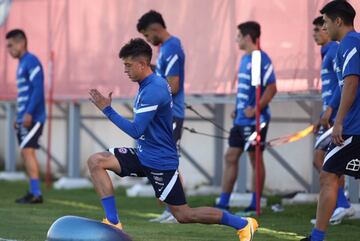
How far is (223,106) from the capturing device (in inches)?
586

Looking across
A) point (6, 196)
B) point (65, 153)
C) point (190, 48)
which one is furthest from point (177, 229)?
point (65, 153)

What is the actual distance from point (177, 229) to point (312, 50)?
276 centimetres

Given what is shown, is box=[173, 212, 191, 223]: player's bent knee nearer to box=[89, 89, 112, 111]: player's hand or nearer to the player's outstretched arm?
the player's outstretched arm

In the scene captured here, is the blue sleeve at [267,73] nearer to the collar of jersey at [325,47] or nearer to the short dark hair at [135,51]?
the collar of jersey at [325,47]

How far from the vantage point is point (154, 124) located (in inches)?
348

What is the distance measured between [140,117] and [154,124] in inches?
9.1

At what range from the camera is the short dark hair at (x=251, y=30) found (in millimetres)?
11875

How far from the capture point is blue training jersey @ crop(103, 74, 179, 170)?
28.4 ft

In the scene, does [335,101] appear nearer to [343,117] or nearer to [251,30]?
[251,30]

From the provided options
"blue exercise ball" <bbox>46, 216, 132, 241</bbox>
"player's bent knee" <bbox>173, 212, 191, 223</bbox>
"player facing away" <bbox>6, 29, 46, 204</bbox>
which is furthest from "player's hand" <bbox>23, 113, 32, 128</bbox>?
"blue exercise ball" <bbox>46, 216, 132, 241</bbox>

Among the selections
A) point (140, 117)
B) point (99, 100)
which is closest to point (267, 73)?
point (140, 117)

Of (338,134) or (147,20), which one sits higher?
(147,20)

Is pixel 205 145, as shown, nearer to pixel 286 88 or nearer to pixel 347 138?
pixel 286 88

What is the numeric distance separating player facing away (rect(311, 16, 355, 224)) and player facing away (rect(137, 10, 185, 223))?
148 cm
